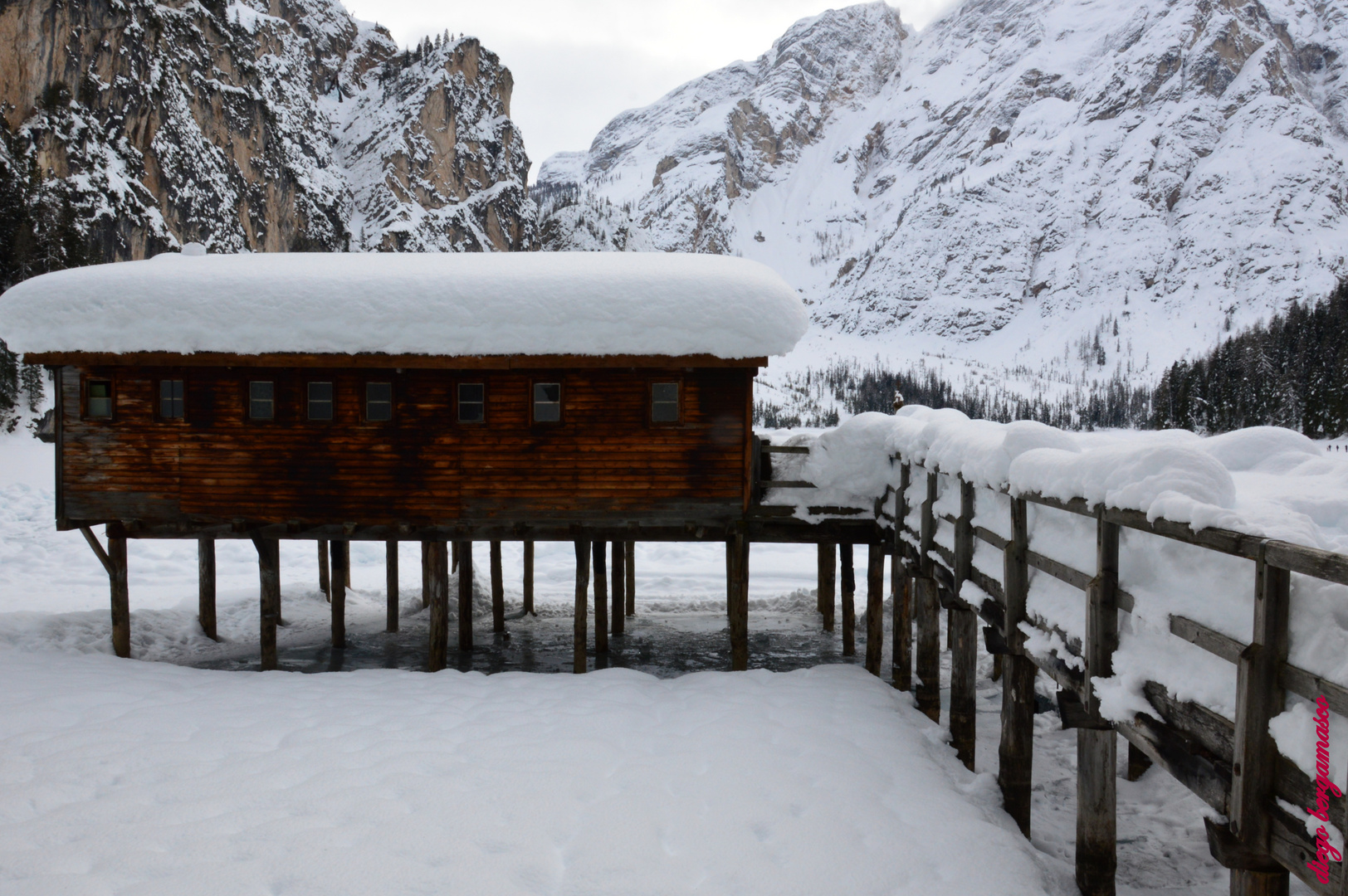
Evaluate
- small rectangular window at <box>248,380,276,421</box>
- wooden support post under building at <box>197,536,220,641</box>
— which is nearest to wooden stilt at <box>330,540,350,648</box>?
wooden support post under building at <box>197,536,220,641</box>

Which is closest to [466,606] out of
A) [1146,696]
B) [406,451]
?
[406,451]

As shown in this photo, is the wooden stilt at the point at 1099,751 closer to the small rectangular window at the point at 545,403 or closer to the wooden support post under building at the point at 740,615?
the wooden support post under building at the point at 740,615

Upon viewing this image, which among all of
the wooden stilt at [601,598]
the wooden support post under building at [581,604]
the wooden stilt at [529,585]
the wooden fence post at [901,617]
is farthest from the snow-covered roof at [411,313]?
the wooden stilt at [529,585]

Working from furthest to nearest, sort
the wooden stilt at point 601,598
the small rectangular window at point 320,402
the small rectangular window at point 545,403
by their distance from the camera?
the wooden stilt at point 601,598 < the small rectangular window at point 320,402 < the small rectangular window at point 545,403

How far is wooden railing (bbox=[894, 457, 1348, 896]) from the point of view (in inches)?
147

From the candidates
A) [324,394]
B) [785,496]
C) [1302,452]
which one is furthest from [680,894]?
[324,394]

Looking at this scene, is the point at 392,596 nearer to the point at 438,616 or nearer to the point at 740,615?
the point at 438,616

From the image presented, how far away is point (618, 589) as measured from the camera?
57.3ft

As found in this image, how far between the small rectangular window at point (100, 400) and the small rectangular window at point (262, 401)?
2.34 metres

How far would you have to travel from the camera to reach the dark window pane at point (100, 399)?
1241 cm

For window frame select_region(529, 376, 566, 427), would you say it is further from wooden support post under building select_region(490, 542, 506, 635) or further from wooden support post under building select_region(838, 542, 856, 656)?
wooden support post under building select_region(838, 542, 856, 656)

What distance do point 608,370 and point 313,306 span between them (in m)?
4.64

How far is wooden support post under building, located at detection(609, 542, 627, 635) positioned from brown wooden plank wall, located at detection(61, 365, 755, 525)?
17.0 feet

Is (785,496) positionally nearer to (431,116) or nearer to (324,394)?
(324,394)
